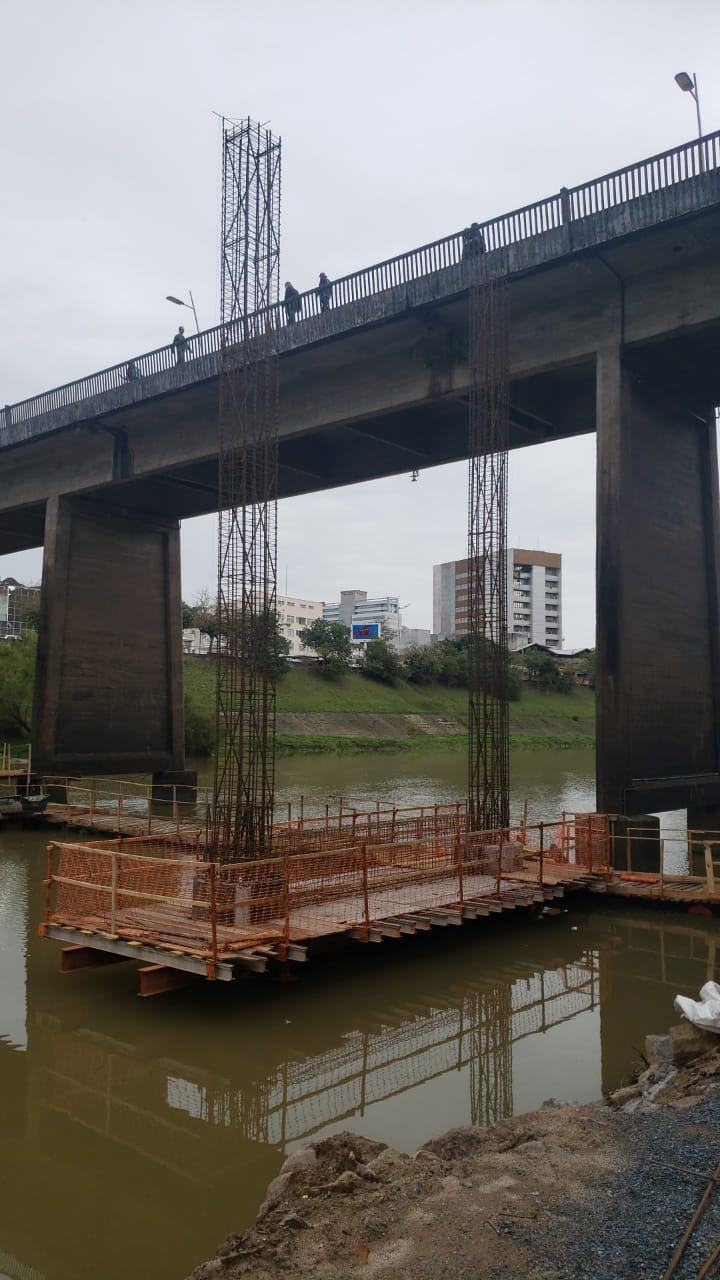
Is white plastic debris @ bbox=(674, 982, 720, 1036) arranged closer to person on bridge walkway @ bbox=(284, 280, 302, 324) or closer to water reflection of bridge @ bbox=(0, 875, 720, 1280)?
water reflection of bridge @ bbox=(0, 875, 720, 1280)

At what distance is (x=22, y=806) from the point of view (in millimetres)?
28172

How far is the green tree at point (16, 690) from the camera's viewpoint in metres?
53.5

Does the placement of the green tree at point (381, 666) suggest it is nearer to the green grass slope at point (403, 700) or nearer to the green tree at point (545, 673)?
the green grass slope at point (403, 700)

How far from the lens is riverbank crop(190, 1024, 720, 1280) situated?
496cm

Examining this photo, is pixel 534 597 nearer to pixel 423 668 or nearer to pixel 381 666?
pixel 423 668

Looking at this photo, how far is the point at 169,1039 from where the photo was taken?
33.3 feet

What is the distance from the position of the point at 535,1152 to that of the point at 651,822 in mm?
13691

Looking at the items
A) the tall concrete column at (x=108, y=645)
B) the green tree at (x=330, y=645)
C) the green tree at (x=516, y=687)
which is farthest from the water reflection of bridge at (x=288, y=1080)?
the green tree at (x=516, y=687)

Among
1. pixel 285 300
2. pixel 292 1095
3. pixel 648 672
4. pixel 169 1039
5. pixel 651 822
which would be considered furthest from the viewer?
pixel 285 300

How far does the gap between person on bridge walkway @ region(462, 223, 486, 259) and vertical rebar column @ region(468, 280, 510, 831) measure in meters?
0.97

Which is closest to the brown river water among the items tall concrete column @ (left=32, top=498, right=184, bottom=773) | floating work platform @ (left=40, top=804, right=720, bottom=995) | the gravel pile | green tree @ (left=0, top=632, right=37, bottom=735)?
floating work platform @ (left=40, top=804, right=720, bottom=995)

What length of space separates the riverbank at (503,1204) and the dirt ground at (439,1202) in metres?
0.01

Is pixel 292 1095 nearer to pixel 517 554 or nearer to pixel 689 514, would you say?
pixel 689 514

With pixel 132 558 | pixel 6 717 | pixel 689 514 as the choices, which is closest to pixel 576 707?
pixel 6 717
